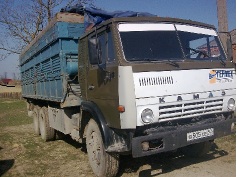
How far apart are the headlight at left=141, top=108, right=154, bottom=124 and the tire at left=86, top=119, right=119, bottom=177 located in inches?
38.2

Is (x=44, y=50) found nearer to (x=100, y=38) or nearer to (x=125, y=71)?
(x=100, y=38)

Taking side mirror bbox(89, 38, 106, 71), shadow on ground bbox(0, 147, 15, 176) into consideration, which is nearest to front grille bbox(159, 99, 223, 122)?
side mirror bbox(89, 38, 106, 71)

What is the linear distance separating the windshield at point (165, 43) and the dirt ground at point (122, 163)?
1888mm

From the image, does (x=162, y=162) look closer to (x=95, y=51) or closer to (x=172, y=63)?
(x=172, y=63)

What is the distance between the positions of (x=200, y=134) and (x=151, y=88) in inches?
42.5

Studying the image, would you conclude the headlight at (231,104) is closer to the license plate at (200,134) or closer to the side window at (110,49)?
the license plate at (200,134)

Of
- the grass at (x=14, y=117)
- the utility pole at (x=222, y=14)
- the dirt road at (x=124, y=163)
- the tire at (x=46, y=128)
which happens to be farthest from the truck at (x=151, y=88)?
the grass at (x=14, y=117)

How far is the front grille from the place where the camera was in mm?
3912

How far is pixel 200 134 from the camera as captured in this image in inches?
164

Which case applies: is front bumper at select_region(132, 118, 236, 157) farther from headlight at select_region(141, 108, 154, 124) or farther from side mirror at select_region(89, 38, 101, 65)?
side mirror at select_region(89, 38, 101, 65)

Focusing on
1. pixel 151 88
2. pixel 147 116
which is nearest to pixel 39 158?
pixel 147 116

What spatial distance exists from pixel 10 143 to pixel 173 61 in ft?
19.5

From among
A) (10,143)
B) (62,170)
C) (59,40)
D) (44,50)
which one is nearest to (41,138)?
(10,143)

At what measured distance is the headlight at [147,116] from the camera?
148 inches
